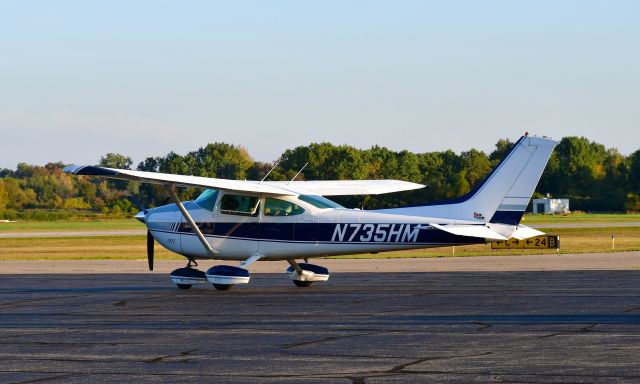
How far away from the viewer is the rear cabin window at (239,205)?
2430cm

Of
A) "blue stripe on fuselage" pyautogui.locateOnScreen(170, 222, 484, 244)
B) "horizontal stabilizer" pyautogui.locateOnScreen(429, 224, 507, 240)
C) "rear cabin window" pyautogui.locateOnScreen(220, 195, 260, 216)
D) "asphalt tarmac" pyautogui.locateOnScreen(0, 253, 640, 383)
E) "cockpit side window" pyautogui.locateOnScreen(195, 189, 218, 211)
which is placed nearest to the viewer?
"asphalt tarmac" pyautogui.locateOnScreen(0, 253, 640, 383)

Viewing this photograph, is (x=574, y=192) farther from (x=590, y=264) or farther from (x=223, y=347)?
(x=223, y=347)

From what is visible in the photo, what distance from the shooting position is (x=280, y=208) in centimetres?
2419

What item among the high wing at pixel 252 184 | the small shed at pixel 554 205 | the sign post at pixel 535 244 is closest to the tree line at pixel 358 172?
the small shed at pixel 554 205

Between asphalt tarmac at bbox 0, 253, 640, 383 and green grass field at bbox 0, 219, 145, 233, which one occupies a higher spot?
asphalt tarmac at bbox 0, 253, 640, 383

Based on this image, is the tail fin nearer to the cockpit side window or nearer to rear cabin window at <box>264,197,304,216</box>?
rear cabin window at <box>264,197,304,216</box>

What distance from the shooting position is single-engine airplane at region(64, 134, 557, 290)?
23.3 m

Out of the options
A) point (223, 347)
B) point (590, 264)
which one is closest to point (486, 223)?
point (223, 347)

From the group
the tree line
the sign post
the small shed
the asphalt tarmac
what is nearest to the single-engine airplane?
the asphalt tarmac

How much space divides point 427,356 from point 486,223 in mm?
10524

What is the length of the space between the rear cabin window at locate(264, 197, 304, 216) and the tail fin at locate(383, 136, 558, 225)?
2.83 m

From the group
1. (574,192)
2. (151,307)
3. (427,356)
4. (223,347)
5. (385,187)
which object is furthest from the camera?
(574,192)

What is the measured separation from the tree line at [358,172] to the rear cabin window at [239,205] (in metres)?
62.7

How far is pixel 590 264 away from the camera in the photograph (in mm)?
34594
